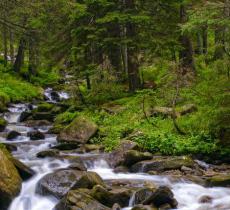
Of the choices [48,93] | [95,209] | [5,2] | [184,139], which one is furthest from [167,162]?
[48,93]

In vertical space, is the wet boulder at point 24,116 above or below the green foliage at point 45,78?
below

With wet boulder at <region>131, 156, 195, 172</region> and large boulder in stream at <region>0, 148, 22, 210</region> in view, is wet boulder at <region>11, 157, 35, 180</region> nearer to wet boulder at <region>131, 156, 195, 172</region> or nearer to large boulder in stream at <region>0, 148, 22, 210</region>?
large boulder in stream at <region>0, 148, 22, 210</region>

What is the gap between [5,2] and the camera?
13969 mm

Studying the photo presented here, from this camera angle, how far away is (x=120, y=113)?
765 inches

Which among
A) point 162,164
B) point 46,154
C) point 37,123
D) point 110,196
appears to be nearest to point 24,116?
point 37,123

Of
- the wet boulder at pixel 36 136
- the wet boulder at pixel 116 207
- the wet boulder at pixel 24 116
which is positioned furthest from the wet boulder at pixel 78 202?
the wet boulder at pixel 24 116

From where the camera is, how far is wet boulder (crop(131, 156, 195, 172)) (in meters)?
12.7

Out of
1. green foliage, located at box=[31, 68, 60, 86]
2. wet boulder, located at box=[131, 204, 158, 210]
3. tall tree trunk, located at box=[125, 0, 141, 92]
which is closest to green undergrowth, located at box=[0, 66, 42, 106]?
green foliage, located at box=[31, 68, 60, 86]

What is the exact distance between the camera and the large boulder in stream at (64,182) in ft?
34.6

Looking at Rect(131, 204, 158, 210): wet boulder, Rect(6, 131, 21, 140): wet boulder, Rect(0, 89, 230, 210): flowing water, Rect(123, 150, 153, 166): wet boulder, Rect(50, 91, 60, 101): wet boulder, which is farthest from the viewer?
Rect(50, 91, 60, 101): wet boulder

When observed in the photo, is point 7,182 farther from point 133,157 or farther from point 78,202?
point 133,157

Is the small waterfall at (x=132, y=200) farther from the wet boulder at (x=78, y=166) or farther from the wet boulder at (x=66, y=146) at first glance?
the wet boulder at (x=66, y=146)

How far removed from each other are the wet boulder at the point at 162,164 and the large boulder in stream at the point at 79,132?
376cm

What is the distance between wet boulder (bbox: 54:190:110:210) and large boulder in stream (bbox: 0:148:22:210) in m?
1.35
